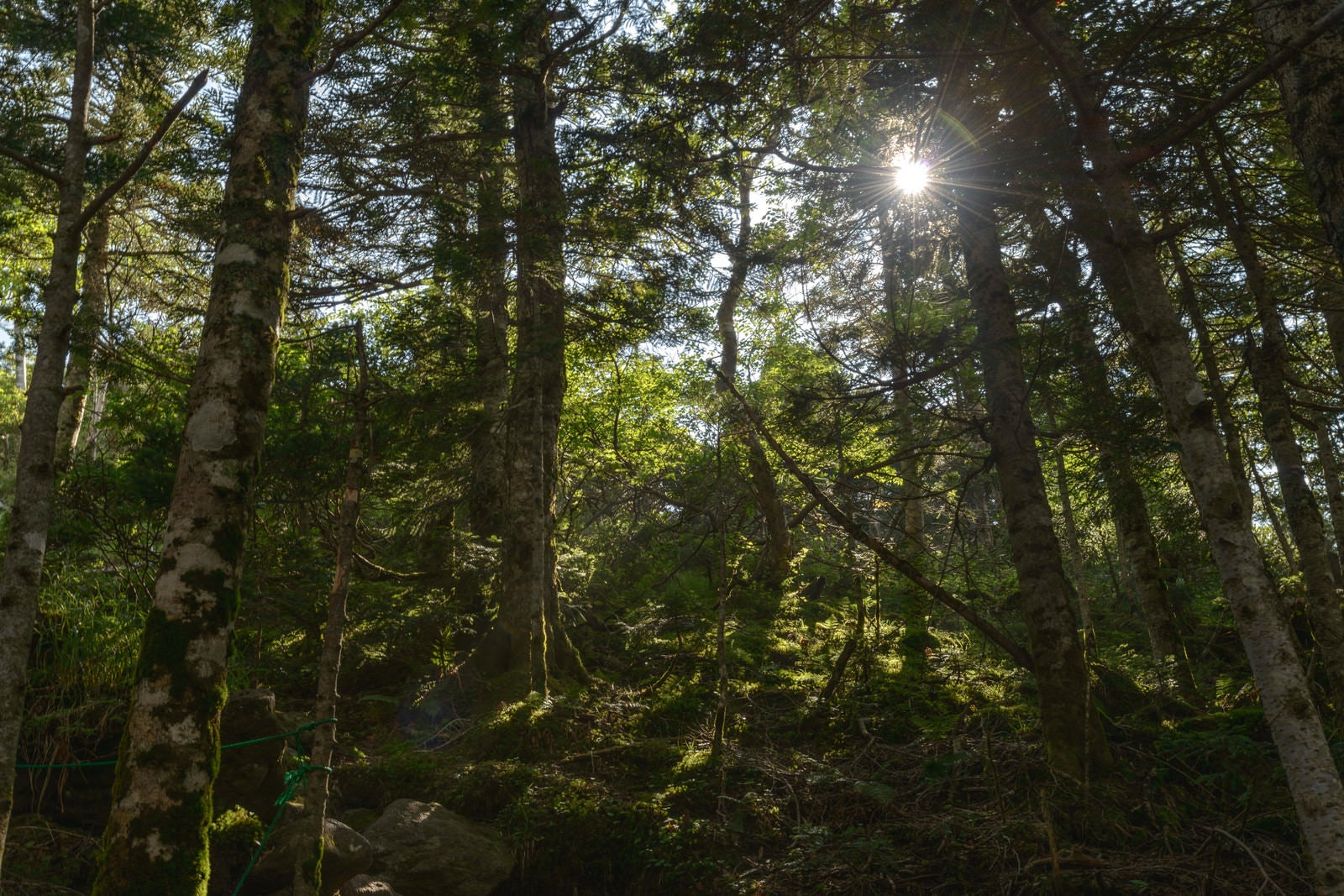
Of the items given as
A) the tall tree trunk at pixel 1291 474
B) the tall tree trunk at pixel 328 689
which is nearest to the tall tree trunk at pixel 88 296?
the tall tree trunk at pixel 328 689

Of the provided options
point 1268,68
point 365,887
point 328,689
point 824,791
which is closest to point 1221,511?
point 1268,68

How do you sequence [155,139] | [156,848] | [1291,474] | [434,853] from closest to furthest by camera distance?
[156,848] < [155,139] < [434,853] < [1291,474]

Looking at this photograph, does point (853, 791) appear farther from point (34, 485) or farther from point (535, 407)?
point (34, 485)

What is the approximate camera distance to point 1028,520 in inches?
262

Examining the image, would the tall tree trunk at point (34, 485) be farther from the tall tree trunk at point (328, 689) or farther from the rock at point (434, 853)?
the rock at point (434, 853)

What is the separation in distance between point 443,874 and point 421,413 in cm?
680

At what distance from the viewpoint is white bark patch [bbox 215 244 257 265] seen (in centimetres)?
438

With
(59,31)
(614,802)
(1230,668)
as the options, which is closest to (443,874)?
(614,802)

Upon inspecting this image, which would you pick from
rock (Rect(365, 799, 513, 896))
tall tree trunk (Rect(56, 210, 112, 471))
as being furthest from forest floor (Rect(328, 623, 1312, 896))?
tall tree trunk (Rect(56, 210, 112, 471))

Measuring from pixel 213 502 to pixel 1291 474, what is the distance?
8.91 metres

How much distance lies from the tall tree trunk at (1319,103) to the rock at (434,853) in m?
7.17

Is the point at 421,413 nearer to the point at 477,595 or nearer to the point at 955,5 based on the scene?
the point at 477,595

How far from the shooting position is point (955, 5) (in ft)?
20.2

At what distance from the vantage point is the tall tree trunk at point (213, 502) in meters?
3.43
